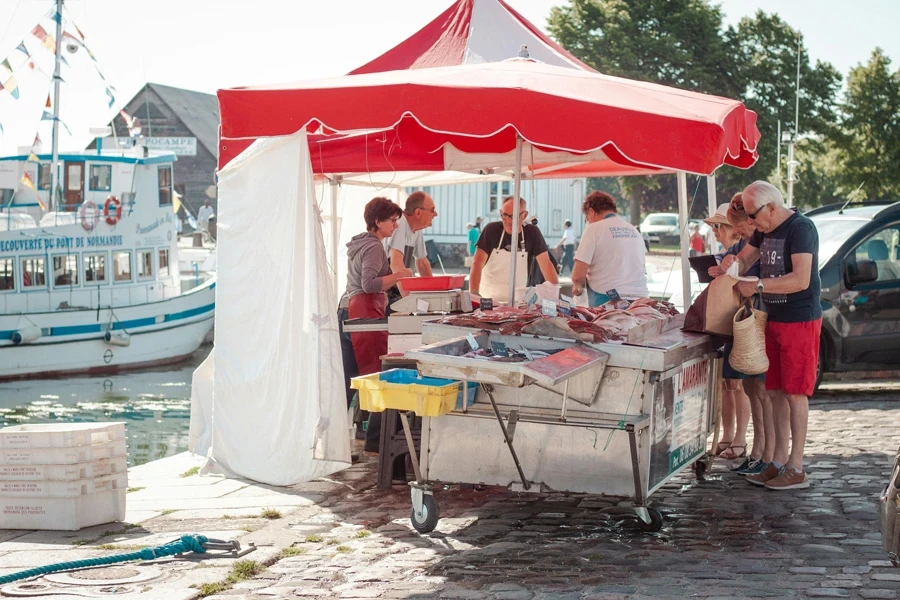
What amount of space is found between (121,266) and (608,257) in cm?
1982

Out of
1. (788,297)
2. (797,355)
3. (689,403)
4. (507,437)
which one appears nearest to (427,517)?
(507,437)

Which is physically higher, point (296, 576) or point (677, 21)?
point (677, 21)

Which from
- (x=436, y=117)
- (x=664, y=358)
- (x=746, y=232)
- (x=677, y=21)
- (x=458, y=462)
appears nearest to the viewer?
(x=664, y=358)

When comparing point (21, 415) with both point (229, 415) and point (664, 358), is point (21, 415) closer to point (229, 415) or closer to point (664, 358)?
point (229, 415)

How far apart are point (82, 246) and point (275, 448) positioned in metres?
19.8

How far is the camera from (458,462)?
651cm

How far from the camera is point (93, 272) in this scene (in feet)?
86.3

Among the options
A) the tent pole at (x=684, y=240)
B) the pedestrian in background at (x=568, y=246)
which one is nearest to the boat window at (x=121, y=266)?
the pedestrian in background at (x=568, y=246)

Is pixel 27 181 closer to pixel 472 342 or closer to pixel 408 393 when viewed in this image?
pixel 472 342

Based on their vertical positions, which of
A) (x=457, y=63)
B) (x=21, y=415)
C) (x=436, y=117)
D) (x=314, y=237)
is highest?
(x=457, y=63)

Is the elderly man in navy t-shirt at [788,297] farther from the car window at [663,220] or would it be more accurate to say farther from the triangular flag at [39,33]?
the car window at [663,220]

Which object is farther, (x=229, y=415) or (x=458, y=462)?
(x=229, y=415)

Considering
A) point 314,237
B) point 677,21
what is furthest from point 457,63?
point 677,21

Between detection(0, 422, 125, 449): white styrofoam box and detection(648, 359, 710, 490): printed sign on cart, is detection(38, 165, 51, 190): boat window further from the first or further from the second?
detection(648, 359, 710, 490): printed sign on cart
